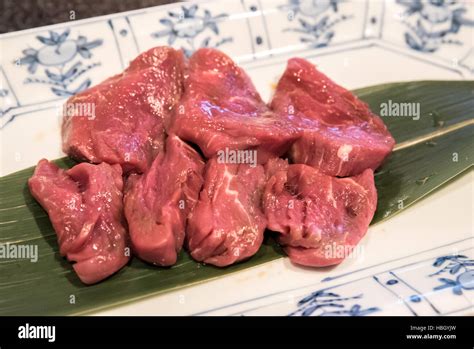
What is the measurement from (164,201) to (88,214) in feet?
1.78

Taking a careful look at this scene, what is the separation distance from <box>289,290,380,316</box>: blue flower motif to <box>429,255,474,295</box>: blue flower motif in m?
0.59

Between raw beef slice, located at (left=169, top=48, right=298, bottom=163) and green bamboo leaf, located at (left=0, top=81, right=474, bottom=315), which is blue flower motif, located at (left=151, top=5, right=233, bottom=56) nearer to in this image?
raw beef slice, located at (left=169, top=48, right=298, bottom=163)

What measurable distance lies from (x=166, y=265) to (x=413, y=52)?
3.56m

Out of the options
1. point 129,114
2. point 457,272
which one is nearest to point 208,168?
point 129,114

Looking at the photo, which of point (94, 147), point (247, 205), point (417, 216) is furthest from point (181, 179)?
point (417, 216)

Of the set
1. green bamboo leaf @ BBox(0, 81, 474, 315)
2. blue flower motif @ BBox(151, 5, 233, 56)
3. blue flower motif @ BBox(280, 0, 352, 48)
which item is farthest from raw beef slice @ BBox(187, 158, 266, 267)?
blue flower motif @ BBox(280, 0, 352, 48)

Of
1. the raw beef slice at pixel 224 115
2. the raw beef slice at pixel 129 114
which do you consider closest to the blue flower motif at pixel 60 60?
the raw beef slice at pixel 129 114

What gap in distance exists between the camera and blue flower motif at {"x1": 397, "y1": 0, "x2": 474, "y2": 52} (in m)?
5.70

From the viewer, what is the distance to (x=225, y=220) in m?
3.89

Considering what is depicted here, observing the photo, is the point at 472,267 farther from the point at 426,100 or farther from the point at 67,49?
the point at 67,49

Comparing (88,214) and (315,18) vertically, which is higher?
(315,18)

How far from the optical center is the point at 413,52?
5676 millimetres

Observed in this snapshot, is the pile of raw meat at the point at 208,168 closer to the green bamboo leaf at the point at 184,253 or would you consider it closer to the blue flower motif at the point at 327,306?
the green bamboo leaf at the point at 184,253

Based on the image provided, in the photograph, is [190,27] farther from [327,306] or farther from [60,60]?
[327,306]
